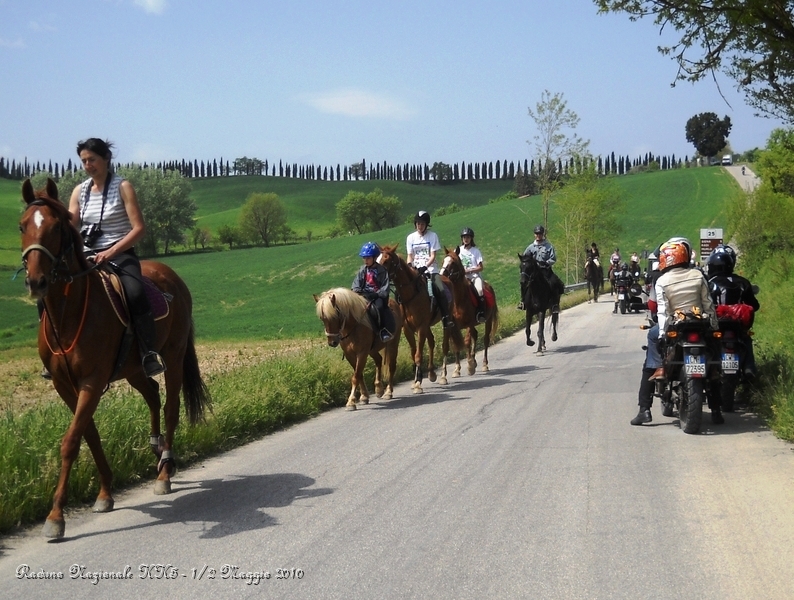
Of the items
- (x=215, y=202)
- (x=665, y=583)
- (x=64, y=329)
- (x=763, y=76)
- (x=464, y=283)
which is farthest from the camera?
(x=215, y=202)

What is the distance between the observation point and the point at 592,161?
53469mm

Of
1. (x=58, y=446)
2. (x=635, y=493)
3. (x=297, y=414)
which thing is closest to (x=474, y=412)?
(x=297, y=414)

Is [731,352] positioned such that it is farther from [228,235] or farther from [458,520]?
[228,235]

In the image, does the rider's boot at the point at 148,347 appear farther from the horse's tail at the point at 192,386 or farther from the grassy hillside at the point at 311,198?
the grassy hillside at the point at 311,198

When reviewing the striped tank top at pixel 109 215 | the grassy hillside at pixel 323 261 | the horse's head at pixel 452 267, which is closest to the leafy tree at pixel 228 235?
the grassy hillside at pixel 323 261

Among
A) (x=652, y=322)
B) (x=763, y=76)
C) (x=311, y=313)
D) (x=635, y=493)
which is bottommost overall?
(x=311, y=313)

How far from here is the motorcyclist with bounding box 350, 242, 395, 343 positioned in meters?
12.3

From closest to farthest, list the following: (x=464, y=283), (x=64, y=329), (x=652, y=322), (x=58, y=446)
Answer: (x=64, y=329), (x=58, y=446), (x=652, y=322), (x=464, y=283)

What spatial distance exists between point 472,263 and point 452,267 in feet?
3.59

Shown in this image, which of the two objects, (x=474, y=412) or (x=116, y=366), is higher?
(x=116, y=366)

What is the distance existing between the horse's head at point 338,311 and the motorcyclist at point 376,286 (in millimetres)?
506

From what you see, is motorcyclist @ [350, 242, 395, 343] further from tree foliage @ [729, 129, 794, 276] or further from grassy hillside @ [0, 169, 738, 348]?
tree foliage @ [729, 129, 794, 276]

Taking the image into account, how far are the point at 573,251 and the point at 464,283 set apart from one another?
4119 cm

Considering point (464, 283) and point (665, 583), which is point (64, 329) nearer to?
point (665, 583)
